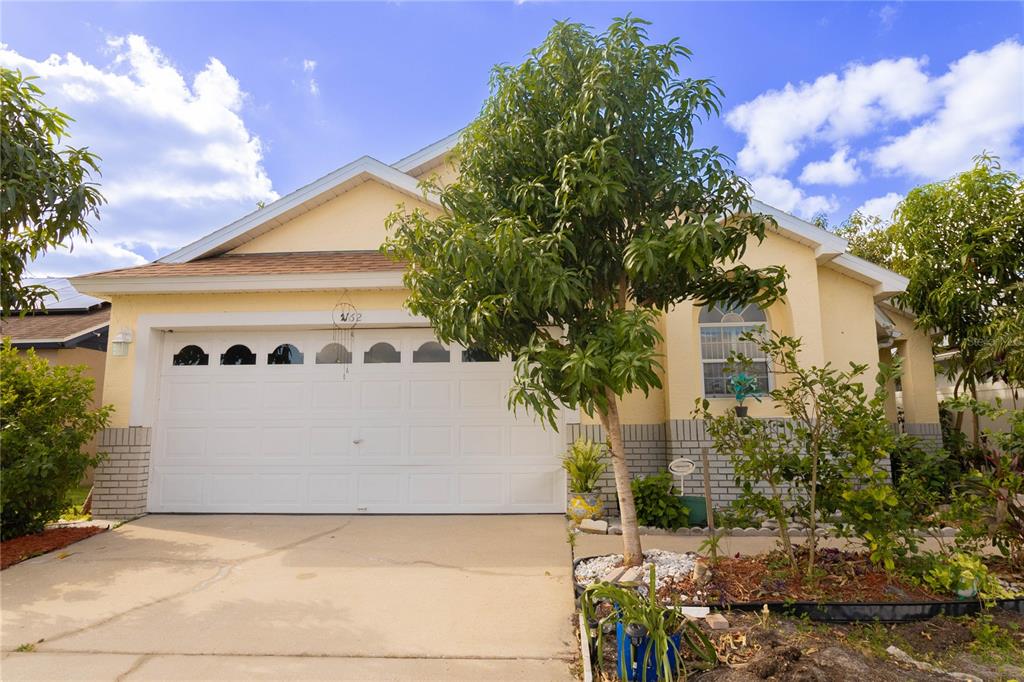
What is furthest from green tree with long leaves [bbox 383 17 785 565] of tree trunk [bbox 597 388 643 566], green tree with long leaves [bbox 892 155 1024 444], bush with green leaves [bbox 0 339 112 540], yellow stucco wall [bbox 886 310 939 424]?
yellow stucco wall [bbox 886 310 939 424]

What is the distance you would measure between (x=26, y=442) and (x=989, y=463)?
971 cm

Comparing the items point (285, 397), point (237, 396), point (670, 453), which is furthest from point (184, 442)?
point (670, 453)

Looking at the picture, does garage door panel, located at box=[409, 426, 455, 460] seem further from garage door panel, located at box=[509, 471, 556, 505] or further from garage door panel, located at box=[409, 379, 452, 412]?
garage door panel, located at box=[509, 471, 556, 505]

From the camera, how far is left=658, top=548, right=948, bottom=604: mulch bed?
410 cm

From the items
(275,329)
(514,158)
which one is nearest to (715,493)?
(514,158)

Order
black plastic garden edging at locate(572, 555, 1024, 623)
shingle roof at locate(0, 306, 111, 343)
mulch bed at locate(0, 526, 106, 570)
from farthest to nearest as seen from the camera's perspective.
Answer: shingle roof at locate(0, 306, 111, 343) → mulch bed at locate(0, 526, 106, 570) → black plastic garden edging at locate(572, 555, 1024, 623)

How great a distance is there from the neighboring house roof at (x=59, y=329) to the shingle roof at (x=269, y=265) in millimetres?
3358

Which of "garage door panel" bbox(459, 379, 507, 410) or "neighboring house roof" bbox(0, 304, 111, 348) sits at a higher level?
"neighboring house roof" bbox(0, 304, 111, 348)

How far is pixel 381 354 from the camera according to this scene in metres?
7.93

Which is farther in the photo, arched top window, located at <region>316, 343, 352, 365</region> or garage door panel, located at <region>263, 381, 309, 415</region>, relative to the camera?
arched top window, located at <region>316, 343, 352, 365</region>

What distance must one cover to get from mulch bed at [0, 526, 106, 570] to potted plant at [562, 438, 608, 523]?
19.6 feet

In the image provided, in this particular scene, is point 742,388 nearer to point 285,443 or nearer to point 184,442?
point 285,443

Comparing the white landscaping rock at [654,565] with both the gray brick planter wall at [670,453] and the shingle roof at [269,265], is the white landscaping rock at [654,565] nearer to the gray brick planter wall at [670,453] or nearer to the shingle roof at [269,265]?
the gray brick planter wall at [670,453]

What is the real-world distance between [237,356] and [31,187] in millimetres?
3674
